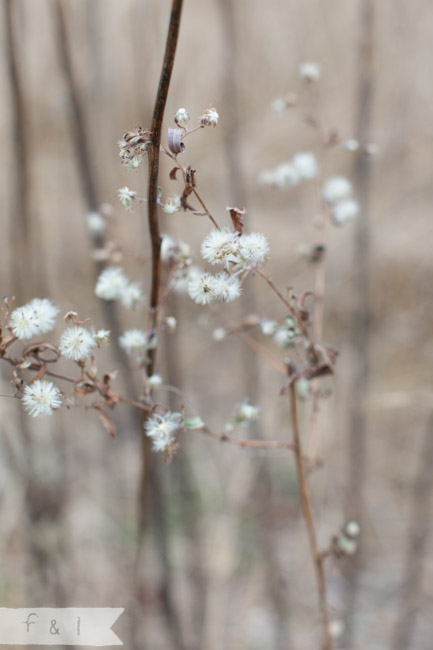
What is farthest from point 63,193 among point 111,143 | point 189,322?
point 189,322

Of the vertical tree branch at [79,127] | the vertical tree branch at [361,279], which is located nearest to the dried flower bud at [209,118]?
the vertical tree branch at [79,127]

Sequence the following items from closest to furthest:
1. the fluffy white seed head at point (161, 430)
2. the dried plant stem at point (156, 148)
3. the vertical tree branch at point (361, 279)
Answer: the dried plant stem at point (156, 148), the fluffy white seed head at point (161, 430), the vertical tree branch at point (361, 279)

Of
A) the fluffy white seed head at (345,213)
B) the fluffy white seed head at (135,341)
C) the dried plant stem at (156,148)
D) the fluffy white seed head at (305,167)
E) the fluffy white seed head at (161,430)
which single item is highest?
the fluffy white seed head at (305,167)

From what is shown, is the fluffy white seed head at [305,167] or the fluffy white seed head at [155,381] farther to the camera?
the fluffy white seed head at [305,167]

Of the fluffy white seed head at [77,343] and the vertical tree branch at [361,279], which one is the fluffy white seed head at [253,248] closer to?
the fluffy white seed head at [77,343]

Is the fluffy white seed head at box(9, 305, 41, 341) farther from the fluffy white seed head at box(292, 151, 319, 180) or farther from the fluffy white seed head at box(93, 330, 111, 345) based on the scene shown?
the fluffy white seed head at box(292, 151, 319, 180)

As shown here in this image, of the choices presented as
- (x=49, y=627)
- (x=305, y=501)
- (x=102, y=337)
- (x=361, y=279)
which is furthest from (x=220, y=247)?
(x=361, y=279)

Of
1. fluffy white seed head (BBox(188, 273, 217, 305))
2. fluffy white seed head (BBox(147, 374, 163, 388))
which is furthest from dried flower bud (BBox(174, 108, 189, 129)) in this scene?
Answer: fluffy white seed head (BBox(147, 374, 163, 388))
